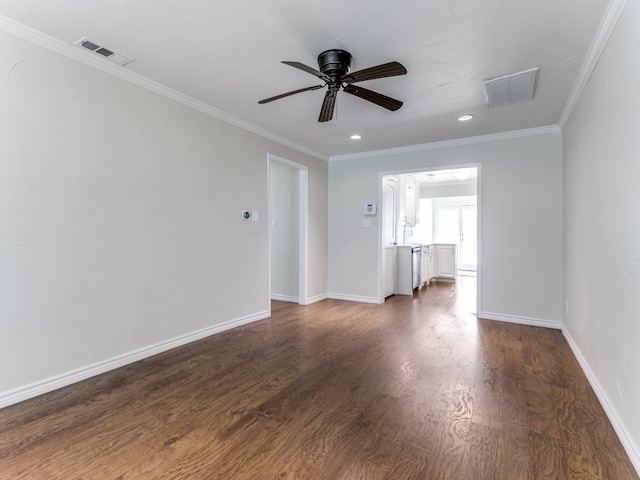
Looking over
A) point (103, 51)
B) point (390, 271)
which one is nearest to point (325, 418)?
point (103, 51)

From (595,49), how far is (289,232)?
13.2ft

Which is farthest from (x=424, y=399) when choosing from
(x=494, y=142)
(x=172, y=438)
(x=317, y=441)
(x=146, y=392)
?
(x=494, y=142)

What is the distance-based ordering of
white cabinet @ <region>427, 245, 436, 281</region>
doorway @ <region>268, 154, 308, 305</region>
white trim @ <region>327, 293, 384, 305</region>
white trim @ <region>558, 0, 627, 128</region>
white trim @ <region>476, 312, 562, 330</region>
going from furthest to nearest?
white cabinet @ <region>427, 245, 436, 281</region> → white trim @ <region>327, 293, 384, 305</region> → doorway @ <region>268, 154, 308, 305</region> → white trim @ <region>476, 312, 562, 330</region> → white trim @ <region>558, 0, 627, 128</region>

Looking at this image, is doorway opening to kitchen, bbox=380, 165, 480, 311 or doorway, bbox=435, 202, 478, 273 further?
doorway, bbox=435, 202, 478, 273

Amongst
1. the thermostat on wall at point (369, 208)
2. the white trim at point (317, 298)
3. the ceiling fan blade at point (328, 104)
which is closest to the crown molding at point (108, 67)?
the ceiling fan blade at point (328, 104)

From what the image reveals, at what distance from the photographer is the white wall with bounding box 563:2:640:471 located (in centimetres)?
156

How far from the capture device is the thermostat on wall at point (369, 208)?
16.5 feet

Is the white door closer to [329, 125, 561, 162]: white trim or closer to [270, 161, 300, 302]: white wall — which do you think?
[329, 125, 561, 162]: white trim

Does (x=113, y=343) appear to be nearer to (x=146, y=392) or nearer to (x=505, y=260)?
(x=146, y=392)

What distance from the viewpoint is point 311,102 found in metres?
3.13

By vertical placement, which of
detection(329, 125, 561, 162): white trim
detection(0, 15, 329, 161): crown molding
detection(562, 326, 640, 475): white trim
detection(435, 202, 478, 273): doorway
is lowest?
detection(562, 326, 640, 475): white trim

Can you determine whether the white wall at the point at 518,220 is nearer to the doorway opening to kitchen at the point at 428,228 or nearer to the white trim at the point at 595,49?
the doorway opening to kitchen at the point at 428,228

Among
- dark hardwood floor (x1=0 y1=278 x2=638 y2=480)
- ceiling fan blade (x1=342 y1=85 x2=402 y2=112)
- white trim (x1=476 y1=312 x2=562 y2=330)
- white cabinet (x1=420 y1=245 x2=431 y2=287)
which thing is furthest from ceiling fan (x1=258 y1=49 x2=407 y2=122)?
white cabinet (x1=420 y1=245 x2=431 y2=287)

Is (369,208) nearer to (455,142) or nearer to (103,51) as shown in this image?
(455,142)
